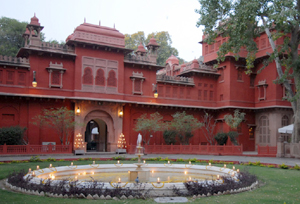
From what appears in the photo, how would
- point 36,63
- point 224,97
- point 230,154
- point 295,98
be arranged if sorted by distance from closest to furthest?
point 295,98
point 36,63
point 230,154
point 224,97

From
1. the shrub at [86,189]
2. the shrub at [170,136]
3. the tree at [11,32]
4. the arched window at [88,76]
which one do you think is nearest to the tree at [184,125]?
the shrub at [170,136]

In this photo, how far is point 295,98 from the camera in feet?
76.1

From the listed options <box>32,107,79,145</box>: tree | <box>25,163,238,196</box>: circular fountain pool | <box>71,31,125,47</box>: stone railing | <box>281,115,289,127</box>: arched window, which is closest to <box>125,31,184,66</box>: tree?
<box>71,31,125,47</box>: stone railing

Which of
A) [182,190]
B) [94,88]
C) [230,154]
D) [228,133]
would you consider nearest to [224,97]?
[228,133]

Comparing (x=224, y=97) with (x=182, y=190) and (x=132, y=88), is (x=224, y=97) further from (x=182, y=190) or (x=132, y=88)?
(x=182, y=190)

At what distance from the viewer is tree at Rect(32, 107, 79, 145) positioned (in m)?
23.7

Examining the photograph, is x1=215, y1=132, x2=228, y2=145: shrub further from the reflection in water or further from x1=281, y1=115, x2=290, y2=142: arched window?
the reflection in water

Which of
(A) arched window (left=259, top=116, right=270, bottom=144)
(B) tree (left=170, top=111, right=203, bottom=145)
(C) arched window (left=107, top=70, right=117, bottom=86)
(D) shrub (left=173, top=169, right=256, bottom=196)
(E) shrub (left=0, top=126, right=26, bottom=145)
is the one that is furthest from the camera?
(A) arched window (left=259, top=116, right=270, bottom=144)

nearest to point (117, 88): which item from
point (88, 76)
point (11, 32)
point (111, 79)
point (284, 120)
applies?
point (111, 79)

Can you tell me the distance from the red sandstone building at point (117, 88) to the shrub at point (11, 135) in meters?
1.89

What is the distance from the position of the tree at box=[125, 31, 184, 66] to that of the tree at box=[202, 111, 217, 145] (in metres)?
22.6

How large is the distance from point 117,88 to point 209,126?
437 inches

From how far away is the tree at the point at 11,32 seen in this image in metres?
39.0

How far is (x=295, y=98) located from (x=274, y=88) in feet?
22.4
